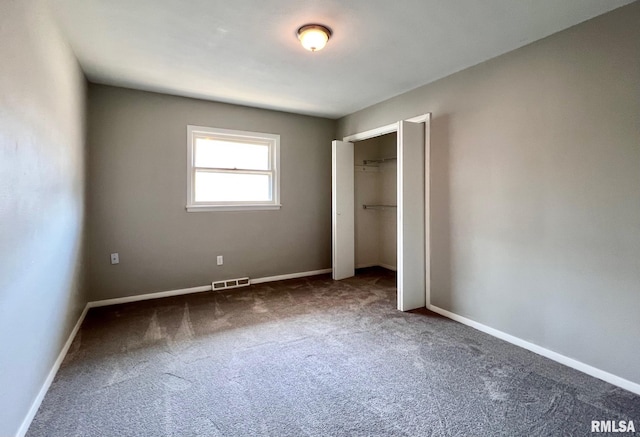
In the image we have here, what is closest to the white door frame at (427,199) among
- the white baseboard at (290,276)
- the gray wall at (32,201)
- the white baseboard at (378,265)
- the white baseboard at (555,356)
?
the white baseboard at (555,356)

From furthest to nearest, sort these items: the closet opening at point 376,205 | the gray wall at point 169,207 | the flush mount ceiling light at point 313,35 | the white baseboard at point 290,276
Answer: the closet opening at point 376,205 < the white baseboard at point 290,276 < the gray wall at point 169,207 < the flush mount ceiling light at point 313,35

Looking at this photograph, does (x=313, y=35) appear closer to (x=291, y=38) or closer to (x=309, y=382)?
(x=291, y=38)

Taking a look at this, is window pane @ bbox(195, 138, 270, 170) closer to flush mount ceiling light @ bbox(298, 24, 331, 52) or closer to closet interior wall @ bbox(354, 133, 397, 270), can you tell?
closet interior wall @ bbox(354, 133, 397, 270)

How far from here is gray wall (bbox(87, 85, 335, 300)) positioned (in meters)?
3.51

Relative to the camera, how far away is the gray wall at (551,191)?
6.71 ft

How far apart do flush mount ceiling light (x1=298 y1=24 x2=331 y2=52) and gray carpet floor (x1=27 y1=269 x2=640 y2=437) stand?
7.79 ft

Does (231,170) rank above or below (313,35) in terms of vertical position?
below

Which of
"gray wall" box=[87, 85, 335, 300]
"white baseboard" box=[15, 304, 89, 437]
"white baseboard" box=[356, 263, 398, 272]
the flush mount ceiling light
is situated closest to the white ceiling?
the flush mount ceiling light

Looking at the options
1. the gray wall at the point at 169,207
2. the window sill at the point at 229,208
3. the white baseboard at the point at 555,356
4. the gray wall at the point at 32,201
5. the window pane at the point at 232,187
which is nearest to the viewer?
the gray wall at the point at 32,201

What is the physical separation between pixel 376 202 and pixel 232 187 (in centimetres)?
254

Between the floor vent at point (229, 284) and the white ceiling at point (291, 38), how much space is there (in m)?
2.42

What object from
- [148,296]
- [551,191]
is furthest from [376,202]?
[148,296]

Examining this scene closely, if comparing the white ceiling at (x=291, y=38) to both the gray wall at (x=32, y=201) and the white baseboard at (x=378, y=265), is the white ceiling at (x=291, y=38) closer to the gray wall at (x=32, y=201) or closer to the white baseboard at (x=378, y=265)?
the gray wall at (x=32, y=201)

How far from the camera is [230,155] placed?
4.29 meters
